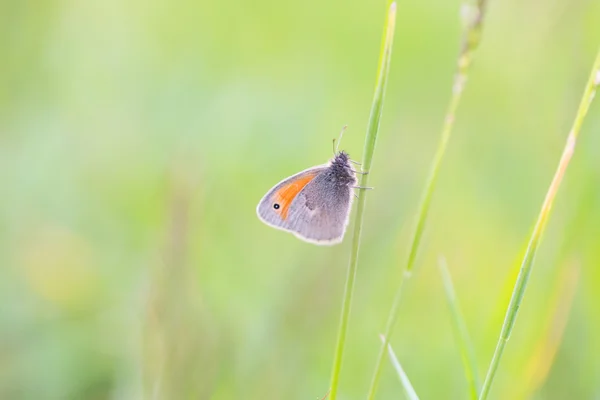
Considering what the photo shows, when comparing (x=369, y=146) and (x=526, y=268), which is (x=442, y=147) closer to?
(x=369, y=146)

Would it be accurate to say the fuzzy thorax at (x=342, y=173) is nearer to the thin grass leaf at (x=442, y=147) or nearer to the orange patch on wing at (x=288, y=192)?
the orange patch on wing at (x=288, y=192)

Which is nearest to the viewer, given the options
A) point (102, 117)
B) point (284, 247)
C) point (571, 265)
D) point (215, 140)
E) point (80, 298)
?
point (571, 265)

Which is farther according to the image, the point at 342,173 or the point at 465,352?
the point at 342,173

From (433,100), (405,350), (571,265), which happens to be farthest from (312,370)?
(433,100)

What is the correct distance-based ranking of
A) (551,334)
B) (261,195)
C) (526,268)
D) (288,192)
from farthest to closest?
(261,195) → (288,192) → (551,334) → (526,268)

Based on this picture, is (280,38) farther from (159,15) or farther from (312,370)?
(312,370)

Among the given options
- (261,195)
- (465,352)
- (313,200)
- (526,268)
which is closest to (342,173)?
(313,200)
